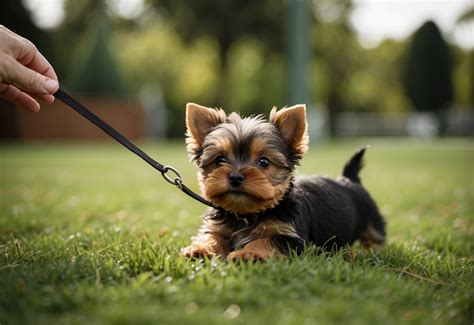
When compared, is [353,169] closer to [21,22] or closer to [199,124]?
[199,124]

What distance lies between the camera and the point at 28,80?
13.4 feet

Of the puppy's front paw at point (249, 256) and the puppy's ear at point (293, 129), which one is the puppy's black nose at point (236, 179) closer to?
the puppy's front paw at point (249, 256)

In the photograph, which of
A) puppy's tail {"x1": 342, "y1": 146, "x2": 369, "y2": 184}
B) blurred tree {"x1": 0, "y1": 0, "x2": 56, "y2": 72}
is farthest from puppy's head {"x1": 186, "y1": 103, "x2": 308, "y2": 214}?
blurred tree {"x1": 0, "y1": 0, "x2": 56, "y2": 72}

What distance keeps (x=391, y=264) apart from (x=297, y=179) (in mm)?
1466

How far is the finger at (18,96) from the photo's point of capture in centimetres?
463

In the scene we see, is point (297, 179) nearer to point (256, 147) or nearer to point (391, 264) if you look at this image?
point (256, 147)

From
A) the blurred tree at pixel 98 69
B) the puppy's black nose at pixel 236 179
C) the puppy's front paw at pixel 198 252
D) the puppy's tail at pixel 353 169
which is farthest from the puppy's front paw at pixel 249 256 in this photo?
the blurred tree at pixel 98 69

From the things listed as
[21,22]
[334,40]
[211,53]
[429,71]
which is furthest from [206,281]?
[429,71]

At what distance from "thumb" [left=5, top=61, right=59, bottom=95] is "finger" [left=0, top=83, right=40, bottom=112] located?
55 centimetres

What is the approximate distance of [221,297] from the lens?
2.92 m

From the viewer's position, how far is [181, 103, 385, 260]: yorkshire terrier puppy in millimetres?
3916

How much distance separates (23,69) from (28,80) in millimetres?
100

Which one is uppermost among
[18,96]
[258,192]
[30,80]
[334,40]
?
[334,40]

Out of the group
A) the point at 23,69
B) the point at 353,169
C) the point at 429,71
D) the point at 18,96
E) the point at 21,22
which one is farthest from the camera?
the point at 429,71
